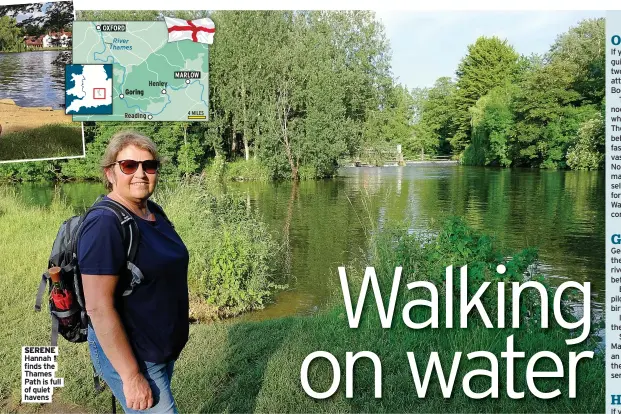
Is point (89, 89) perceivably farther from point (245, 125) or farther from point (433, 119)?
point (433, 119)

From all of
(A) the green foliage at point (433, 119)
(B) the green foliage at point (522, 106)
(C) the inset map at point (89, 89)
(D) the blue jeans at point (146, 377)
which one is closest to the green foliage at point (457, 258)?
(A) the green foliage at point (433, 119)

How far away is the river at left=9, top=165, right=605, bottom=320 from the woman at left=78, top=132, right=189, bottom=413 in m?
3.53

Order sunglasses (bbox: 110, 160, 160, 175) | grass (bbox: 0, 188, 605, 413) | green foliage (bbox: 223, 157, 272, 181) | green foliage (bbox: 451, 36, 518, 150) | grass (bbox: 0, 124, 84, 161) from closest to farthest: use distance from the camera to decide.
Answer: sunglasses (bbox: 110, 160, 160, 175), grass (bbox: 0, 188, 605, 413), grass (bbox: 0, 124, 84, 161), green foliage (bbox: 451, 36, 518, 150), green foliage (bbox: 223, 157, 272, 181)

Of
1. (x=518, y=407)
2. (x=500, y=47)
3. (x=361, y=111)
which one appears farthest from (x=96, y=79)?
(x=518, y=407)

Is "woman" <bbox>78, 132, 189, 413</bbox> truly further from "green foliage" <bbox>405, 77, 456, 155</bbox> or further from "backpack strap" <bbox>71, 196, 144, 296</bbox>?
Result: "green foliage" <bbox>405, 77, 456, 155</bbox>

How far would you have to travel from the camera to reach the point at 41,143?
16.0ft

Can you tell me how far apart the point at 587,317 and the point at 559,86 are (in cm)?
250

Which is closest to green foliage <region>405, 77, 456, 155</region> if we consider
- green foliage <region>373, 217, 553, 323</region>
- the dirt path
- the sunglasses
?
green foliage <region>373, 217, 553, 323</region>

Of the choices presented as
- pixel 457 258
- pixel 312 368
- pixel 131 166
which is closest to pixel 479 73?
pixel 457 258

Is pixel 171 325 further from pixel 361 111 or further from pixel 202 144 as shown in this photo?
pixel 361 111

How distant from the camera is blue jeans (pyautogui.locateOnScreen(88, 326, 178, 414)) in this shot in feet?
7.65

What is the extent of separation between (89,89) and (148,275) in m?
3.15

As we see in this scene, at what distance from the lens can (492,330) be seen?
4543mm

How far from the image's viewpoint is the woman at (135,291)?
7.15 feet
